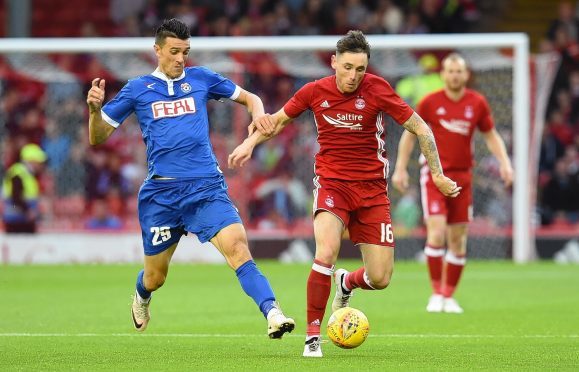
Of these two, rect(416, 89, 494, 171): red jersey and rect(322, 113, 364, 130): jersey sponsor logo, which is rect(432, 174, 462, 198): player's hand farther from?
rect(416, 89, 494, 171): red jersey

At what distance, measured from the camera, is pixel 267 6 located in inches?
1044

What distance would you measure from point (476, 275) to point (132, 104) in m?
9.85

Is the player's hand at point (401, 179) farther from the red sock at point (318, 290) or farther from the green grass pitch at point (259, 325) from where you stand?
the red sock at point (318, 290)

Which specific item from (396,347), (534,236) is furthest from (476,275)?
(396,347)

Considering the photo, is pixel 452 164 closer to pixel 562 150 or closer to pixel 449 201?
pixel 449 201

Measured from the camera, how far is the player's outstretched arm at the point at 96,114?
29.2ft

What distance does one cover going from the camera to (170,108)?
30.7ft

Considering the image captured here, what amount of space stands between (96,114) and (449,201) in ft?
16.4

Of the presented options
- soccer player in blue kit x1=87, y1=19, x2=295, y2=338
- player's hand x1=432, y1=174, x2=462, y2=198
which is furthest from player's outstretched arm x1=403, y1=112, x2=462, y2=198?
soccer player in blue kit x1=87, y1=19, x2=295, y2=338

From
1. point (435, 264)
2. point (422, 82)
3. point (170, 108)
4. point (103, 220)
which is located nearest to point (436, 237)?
point (435, 264)

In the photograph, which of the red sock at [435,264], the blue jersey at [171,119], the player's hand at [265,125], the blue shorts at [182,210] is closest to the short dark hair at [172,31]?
the blue jersey at [171,119]

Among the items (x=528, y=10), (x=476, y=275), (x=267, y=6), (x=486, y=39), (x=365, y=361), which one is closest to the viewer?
(x=365, y=361)

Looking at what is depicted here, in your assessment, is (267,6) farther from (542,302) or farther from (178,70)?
(178,70)

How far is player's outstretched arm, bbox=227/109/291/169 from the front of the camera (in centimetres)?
905
